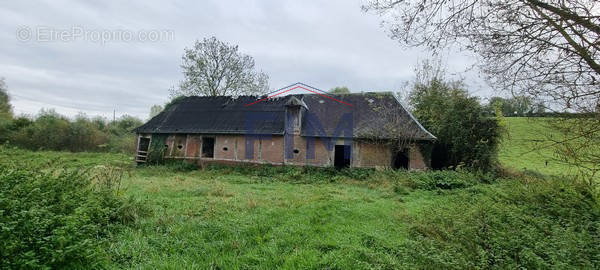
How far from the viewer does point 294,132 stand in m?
15.8

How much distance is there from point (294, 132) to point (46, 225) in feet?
43.0

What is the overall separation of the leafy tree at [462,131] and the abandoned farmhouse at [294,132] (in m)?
1.74

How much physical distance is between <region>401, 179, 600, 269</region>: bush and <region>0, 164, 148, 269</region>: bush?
13.7ft

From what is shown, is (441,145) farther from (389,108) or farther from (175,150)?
(175,150)

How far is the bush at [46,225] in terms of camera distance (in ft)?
8.70

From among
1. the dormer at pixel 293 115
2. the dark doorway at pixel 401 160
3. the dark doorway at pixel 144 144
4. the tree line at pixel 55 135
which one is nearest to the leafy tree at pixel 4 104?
the tree line at pixel 55 135

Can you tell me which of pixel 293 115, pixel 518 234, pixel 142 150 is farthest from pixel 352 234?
pixel 142 150

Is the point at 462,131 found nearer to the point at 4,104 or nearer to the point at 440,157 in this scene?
the point at 440,157

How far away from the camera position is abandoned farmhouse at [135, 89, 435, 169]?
569 inches

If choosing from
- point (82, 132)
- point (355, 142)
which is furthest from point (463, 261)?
point (82, 132)

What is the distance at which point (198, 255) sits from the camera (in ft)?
12.4

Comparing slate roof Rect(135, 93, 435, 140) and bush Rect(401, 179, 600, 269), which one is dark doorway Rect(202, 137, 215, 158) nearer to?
slate roof Rect(135, 93, 435, 140)

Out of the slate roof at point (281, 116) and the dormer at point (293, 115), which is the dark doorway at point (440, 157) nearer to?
the slate roof at point (281, 116)

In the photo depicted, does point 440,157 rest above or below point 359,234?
above
